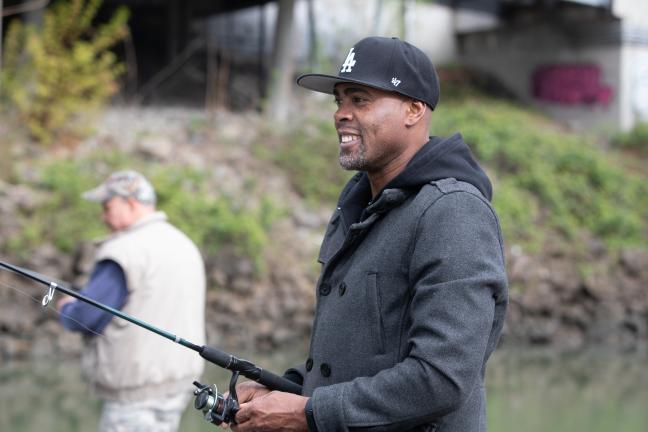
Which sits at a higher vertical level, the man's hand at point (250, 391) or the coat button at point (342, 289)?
the coat button at point (342, 289)

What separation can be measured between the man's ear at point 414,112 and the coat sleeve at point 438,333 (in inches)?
11.0

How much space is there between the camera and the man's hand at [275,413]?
7.66 feet

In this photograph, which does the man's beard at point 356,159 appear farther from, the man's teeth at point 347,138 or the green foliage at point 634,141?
the green foliage at point 634,141

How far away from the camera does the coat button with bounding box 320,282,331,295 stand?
8.40 ft

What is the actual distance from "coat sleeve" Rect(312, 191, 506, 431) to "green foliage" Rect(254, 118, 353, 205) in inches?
379

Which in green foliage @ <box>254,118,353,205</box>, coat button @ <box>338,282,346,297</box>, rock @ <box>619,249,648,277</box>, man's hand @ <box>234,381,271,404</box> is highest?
coat button @ <box>338,282,346,297</box>

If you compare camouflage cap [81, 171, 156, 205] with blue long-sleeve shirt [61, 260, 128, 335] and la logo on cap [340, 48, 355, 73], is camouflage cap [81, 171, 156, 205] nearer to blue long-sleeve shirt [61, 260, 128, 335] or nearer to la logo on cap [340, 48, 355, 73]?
blue long-sleeve shirt [61, 260, 128, 335]

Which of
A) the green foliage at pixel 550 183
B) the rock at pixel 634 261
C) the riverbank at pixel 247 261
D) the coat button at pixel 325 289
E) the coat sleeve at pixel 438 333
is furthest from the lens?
the green foliage at pixel 550 183

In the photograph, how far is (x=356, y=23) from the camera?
1630cm

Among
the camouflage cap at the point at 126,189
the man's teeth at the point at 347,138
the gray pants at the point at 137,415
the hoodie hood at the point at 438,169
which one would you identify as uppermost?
the man's teeth at the point at 347,138

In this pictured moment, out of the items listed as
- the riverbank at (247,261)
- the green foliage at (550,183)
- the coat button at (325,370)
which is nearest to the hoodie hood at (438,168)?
the coat button at (325,370)

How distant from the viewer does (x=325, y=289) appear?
8.45 ft

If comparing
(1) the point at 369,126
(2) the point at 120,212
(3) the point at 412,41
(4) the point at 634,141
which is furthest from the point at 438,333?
(3) the point at 412,41

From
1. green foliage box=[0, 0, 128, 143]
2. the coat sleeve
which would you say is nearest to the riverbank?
green foliage box=[0, 0, 128, 143]
